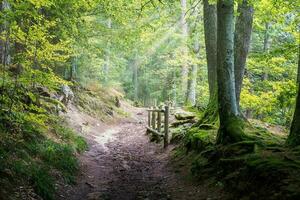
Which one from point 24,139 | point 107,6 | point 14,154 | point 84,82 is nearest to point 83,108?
point 84,82

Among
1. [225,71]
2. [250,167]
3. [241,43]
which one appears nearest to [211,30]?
[241,43]

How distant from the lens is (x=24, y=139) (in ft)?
28.9

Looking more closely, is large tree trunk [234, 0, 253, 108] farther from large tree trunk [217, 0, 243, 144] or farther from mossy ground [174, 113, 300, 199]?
large tree trunk [217, 0, 243, 144]

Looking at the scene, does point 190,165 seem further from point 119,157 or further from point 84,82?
point 84,82

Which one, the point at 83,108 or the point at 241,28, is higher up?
the point at 241,28

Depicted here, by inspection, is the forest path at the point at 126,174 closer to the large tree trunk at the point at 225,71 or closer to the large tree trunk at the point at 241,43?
the large tree trunk at the point at 225,71

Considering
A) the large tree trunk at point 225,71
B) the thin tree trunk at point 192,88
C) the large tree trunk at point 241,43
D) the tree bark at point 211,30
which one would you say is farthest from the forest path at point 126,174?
the thin tree trunk at point 192,88

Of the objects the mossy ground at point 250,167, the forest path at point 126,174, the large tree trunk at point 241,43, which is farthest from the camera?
the large tree trunk at point 241,43

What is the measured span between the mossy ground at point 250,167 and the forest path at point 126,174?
580 millimetres

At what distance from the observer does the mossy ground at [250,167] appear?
5.43 metres

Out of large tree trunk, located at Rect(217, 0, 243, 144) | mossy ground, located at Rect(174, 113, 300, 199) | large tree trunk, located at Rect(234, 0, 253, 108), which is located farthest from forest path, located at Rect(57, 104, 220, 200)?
large tree trunk, located at Rect(234, 0, 253, 108)

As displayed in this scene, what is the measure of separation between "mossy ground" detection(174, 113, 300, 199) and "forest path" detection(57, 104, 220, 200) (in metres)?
0.58

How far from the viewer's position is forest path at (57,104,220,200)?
7.52m

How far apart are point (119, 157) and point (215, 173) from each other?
4672 mm
